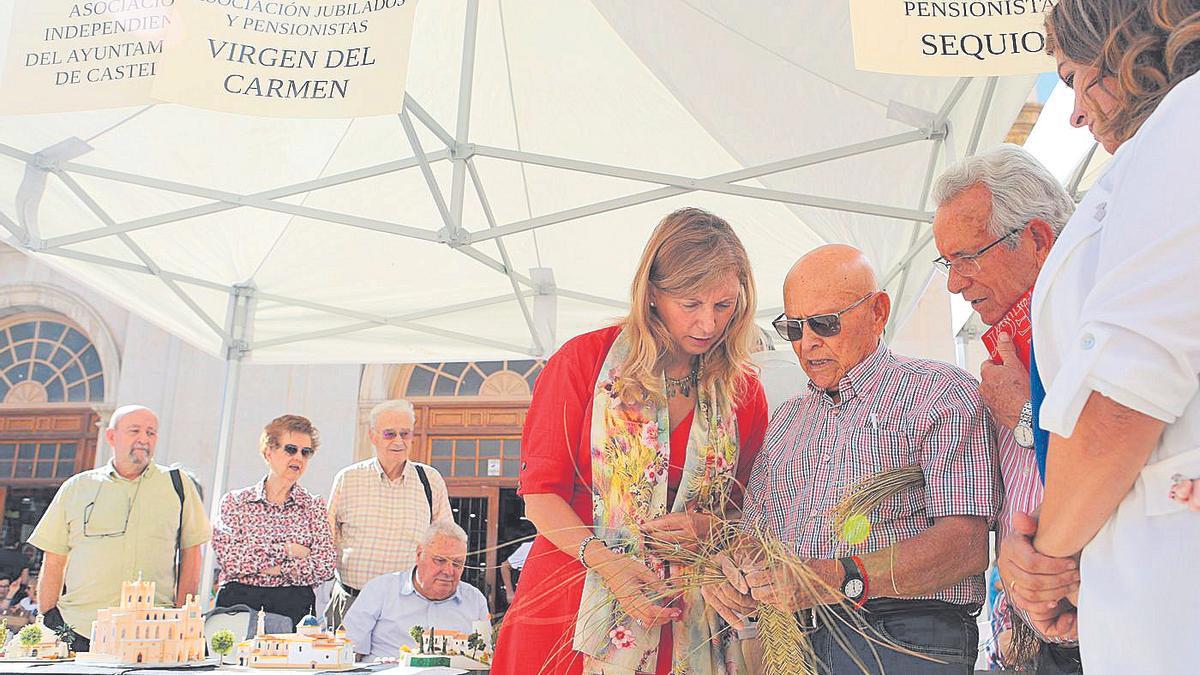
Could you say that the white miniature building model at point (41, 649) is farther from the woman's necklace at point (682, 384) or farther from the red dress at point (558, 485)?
the woman's necklace at point (682, 384)

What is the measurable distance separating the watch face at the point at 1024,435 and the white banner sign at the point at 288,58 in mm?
1986

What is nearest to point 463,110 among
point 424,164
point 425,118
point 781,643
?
point 425,118

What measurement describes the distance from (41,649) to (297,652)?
89 centimetres

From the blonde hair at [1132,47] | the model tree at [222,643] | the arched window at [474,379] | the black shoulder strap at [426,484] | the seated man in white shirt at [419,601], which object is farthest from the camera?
the arched window at [474,379]

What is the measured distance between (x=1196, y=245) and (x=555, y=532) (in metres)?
1.22

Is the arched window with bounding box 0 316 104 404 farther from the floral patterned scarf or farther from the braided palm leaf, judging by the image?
the braided palm leaf

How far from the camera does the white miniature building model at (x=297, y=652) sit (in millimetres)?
2956

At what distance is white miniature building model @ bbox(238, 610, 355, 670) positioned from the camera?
9.70 feet

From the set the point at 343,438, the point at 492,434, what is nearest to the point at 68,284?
the point at 343,438

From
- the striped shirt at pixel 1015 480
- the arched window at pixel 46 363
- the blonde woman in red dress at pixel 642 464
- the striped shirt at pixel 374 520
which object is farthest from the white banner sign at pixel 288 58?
the arched window at pixel 46 363

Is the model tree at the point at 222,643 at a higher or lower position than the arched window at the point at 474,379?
lower

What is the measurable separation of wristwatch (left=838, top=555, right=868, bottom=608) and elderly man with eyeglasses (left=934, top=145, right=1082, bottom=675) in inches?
9.3

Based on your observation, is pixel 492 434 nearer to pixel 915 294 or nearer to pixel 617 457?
pixel 915 294

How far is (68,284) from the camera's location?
13.8 metres
